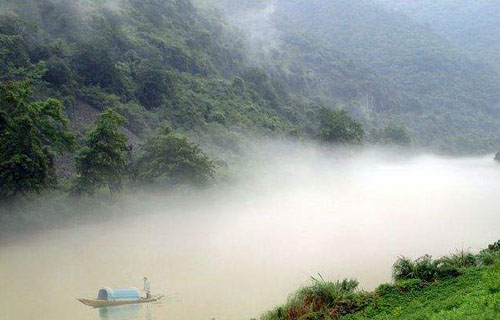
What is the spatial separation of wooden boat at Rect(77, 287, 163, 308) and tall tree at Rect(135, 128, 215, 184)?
631 inches

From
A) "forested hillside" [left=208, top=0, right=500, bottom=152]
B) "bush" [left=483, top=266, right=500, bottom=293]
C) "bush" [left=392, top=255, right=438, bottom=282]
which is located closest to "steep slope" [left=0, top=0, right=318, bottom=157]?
"forested hillside" [left=208, top=0, right=500, bottom=152]

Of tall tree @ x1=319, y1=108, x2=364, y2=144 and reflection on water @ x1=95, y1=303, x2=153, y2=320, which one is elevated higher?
tall tree @ x1=319, y1=108, x2=364, y2=144

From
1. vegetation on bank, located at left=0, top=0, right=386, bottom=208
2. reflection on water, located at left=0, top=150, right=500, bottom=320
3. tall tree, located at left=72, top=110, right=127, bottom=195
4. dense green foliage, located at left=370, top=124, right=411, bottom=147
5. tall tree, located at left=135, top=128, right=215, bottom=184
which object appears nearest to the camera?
reflection on water, located at left=0, top=150, right=500, bottom=320

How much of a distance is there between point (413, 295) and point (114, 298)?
843 cm

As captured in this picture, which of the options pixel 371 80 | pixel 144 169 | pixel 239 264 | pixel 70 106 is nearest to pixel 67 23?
pixel 70 106

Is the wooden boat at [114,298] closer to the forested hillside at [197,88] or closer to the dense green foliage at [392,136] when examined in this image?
the forested hillside at [197,88]

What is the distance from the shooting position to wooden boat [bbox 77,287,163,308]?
14547 millimetres

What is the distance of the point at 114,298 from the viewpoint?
14547mm

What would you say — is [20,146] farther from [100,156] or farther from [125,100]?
[125,100]

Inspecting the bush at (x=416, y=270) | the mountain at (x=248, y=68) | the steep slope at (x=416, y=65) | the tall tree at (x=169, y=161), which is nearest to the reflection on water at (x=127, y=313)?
the bush at (x=416, y=270)

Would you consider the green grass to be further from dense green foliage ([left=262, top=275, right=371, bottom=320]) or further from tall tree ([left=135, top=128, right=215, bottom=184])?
tall tree ([left=135, top=128, right=215, bottom=184])

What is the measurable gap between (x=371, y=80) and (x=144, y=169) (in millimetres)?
78585

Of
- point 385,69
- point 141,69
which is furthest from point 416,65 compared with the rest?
point 141,69

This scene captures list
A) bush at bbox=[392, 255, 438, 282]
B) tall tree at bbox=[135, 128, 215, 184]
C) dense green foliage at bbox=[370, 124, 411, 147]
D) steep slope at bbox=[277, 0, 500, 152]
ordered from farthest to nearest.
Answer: steep slope at bbox=[277, 0, 500, 152] < dense green foliage at bbox=[370, 124, 411, 147] < tall tree at bbox=[135, 128, 215, 184] < bush at bbox=[392, 255, 438, 282]
